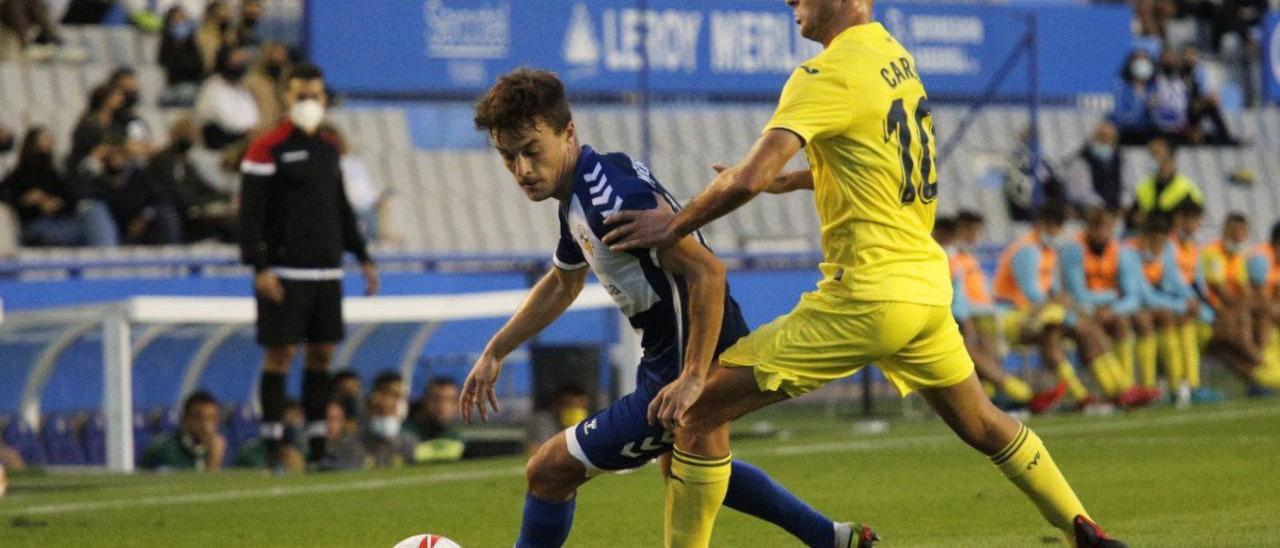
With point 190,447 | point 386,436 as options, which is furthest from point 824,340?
point 190,447

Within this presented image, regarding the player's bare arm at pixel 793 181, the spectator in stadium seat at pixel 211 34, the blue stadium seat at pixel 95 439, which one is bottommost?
the blue stadium seat at pixel 95 439

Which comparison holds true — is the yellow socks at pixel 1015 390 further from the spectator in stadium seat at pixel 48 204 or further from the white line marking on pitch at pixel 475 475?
the spectator in stadium seat at pixel 48 204

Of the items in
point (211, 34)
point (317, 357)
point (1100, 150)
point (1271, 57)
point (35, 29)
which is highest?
point (35, 29)

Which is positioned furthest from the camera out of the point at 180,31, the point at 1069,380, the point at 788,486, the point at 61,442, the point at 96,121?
the point at 180,31

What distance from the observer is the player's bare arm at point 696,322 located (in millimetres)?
5941

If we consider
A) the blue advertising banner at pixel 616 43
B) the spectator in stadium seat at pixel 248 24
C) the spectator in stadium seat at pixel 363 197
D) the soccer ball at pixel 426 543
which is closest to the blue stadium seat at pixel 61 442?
the spectator in stadium seat at pixel 363 197

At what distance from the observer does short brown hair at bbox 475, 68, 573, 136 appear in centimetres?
603

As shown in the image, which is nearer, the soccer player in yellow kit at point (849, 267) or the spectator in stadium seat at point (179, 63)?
the soccer player in yellow kit at point (849, 267)

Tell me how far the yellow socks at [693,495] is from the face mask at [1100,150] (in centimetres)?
1580

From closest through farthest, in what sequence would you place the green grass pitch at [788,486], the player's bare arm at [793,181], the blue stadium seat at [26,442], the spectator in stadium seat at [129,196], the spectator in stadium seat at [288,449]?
the player's bare arm at [793,181]
the green grass pitch at [788,486]
the spectator in stadium seat at [288,449]
the blue stadium seat at [26,442]
the spectator in stadium seat at [129,196]

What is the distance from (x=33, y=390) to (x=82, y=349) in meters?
0.38

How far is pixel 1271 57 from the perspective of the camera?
2480 centimetres

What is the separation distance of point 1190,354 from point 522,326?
512 inches

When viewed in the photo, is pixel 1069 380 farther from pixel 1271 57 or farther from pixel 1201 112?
pixel 1271 57
